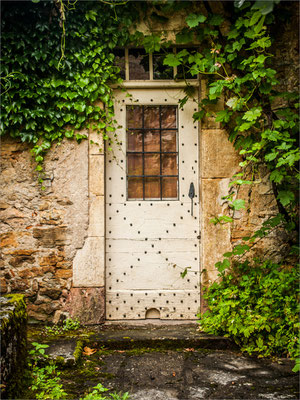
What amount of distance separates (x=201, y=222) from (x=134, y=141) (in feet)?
4.10

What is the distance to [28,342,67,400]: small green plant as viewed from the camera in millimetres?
2686

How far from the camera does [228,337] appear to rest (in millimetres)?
3723

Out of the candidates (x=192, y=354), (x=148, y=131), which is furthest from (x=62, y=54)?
(x=192, y=354)

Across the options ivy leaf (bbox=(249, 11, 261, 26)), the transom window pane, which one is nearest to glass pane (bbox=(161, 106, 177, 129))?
the transom window pane

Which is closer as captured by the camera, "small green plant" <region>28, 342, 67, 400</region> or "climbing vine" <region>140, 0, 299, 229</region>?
"small green plant" <region>28, 342, 67, 400</region>

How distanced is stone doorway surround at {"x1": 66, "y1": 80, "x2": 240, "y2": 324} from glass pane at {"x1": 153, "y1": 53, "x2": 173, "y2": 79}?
46 cm

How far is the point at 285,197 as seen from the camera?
3.80m

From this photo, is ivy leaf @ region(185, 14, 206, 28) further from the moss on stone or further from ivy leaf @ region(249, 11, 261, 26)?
the moss on stone

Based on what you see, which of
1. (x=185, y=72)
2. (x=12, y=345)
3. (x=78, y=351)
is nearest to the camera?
(x=12, y=345)

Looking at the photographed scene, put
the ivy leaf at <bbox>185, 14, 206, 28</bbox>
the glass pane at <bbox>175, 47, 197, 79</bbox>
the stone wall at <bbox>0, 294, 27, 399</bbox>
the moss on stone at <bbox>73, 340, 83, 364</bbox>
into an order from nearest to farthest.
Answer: the stone wall at <bbox>0, 294, 27, 399</bbox>
the moss on stone at <bbox>73, 340, 83, 364</bbox>
the ivy leaf at <bbox>185, 14, 206, 28</bbox>
the glass pane at <bbox>175, 47, 197, 79</bbox>

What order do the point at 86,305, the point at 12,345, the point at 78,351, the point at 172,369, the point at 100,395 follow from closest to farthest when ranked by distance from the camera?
the point at 12,345
the point at 100,395
the point at 172,369
the point at 78,351
the point at 86,305

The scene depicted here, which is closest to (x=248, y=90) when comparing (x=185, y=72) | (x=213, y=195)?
(x=185, y=72)

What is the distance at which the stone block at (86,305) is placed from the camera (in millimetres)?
4160

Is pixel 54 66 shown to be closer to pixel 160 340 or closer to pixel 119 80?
pixel 119 80
